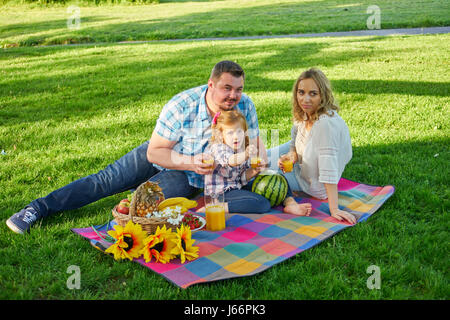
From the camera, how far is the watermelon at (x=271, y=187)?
14.0 ft

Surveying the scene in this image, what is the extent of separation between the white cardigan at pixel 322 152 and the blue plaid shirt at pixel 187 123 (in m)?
1.00

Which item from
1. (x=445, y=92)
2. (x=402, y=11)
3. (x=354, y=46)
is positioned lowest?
(x=445, y=92)

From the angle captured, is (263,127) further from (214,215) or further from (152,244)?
(152,244)

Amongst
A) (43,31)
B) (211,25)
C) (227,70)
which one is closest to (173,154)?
(227,70)

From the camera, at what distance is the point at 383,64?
10.8m

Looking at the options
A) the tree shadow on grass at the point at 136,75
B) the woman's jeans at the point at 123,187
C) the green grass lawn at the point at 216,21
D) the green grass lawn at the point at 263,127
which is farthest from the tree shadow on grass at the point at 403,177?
the green grass lawn at the point at 216,21

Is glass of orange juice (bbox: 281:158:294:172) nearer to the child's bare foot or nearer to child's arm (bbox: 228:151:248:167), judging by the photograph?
the child's bare foot

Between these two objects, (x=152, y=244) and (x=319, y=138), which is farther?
(x=319, y=138)

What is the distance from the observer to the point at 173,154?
13.5ft

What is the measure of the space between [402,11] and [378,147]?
58.9 feet

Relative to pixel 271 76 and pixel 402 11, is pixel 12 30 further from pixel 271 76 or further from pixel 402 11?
pixel 402 11

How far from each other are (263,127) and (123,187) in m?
2.99

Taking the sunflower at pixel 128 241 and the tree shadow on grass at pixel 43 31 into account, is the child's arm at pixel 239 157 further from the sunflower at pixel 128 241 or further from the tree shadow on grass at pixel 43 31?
the tree shadow on grass at pixel 43 31
